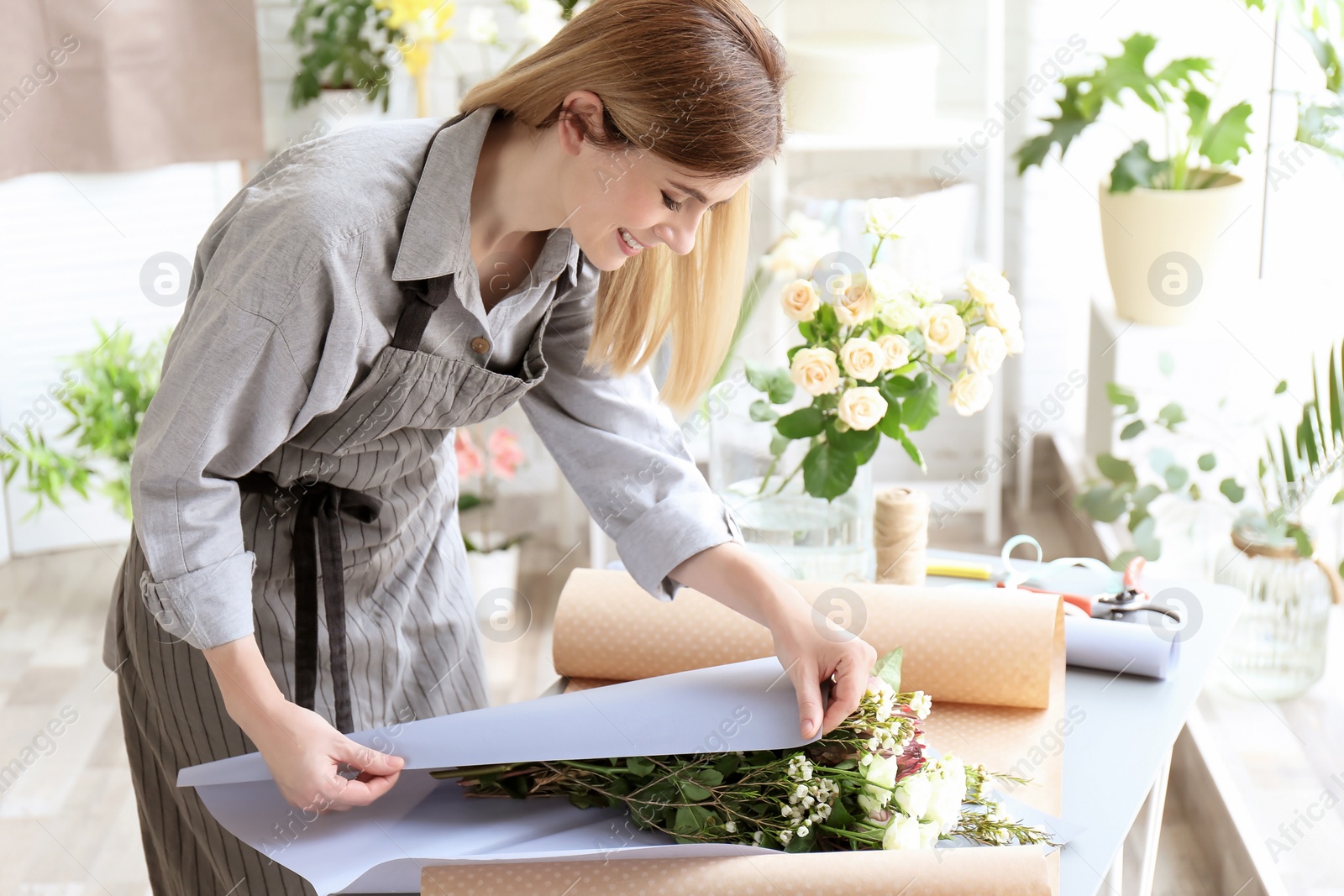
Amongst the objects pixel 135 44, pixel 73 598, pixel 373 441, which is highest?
pixel 135 44

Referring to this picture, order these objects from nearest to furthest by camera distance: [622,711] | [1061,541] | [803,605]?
[622,711] → [803,605] → [1061,541]

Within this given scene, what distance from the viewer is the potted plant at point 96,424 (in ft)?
10.2

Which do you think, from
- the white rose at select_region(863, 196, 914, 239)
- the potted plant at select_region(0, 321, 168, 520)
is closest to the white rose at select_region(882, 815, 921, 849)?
the white rose at select_region(863, 196, 914, 239)

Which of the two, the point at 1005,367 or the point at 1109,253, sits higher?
the point at 1109,253

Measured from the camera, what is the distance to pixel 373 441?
1.20m

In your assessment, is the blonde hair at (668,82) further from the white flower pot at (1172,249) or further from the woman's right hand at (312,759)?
the white flower pot at (1172,249)

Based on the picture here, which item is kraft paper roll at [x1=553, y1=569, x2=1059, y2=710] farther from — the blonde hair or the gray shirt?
the blonde hair

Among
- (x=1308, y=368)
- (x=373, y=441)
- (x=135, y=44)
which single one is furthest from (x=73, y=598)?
(x=1308, y=368)

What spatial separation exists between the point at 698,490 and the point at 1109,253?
199 centimetres

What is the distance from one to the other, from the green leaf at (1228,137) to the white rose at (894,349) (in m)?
1.57

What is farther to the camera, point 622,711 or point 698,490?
point 698,490

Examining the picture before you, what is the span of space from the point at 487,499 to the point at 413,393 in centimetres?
210

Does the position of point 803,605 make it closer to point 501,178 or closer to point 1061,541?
point 501,178

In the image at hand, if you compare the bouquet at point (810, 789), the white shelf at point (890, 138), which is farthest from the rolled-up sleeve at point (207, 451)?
the white shelf at point (890, 138)
